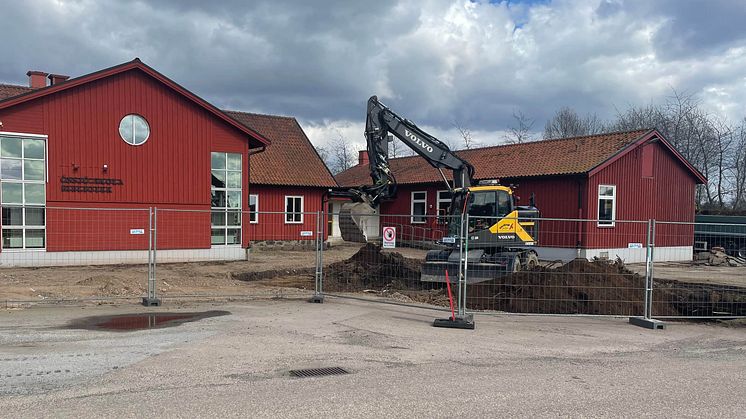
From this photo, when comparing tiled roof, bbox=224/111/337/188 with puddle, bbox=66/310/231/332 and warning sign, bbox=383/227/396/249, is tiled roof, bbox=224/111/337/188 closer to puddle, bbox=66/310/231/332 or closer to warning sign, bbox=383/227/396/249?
warning sign, bbox=383/227/396/249

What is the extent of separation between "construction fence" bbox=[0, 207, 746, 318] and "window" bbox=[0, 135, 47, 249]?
2.5 inches

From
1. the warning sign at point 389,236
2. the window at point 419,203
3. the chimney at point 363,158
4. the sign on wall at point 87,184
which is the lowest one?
the warning sign at point 389,236

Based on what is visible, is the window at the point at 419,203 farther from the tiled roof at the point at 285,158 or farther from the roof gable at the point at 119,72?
the roof gable at the point at 119,72

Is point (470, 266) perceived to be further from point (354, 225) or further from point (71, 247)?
point (354, 225)

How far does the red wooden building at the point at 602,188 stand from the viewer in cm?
2173

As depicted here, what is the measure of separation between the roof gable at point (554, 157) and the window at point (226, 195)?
11019 mm

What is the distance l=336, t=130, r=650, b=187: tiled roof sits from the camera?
22.7 metres

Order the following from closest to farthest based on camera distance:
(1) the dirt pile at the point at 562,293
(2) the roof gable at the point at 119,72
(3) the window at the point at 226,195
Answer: (1) the dirt pile at the point at 562,293
(2) the roof gable at the point at 119,72
(3) the window at the point at 226,195

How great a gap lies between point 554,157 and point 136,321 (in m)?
20.0

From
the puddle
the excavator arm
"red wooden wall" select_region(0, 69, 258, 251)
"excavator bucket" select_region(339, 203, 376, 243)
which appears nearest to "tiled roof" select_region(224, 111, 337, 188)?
"excavator bucket" select_region(339, 203, 376, 243)

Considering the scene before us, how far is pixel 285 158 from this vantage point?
28469 millimetres

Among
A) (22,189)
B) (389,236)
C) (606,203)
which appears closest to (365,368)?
(389,236)

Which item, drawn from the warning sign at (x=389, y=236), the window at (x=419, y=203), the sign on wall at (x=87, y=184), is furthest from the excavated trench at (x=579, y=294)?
the window at (x=419, y=203)

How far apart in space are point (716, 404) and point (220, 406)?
4.93m
